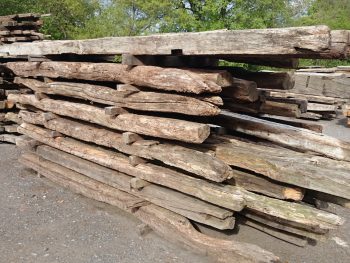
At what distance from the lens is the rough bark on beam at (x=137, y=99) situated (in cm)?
362

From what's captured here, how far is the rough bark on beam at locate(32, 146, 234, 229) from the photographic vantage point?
3.77 metres

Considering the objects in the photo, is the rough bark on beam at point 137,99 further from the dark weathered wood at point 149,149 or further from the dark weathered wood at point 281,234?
the dark weathered wood at point 281,234

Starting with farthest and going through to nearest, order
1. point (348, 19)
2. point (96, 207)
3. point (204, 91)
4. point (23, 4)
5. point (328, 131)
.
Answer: point (348, 19)
point (23, 4)
point (328, 131)
point (96, 207)
point (204, 91)

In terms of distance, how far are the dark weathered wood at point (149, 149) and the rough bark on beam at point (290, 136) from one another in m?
0.70

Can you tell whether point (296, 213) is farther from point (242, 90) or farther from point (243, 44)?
point (243, 44)

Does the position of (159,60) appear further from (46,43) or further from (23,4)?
(23,4)

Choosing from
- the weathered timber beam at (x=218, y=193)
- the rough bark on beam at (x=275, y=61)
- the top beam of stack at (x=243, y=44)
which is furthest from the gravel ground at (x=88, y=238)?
the top beam of stack at (x=243, y=44)

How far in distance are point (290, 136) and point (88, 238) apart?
97.0 inches

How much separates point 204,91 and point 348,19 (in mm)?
32245

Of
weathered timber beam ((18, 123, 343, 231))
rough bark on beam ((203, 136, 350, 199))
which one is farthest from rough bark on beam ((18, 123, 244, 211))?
rough bark on beam ((203, 136, 350, 199))

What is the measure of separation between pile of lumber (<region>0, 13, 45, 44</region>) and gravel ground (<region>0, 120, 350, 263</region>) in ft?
16.2

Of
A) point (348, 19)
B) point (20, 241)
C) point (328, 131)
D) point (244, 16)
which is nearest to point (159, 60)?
point (20, 241)

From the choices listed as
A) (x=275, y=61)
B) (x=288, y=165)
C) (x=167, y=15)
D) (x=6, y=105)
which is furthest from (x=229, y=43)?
(x=167, y=15)

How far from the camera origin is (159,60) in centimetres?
435
